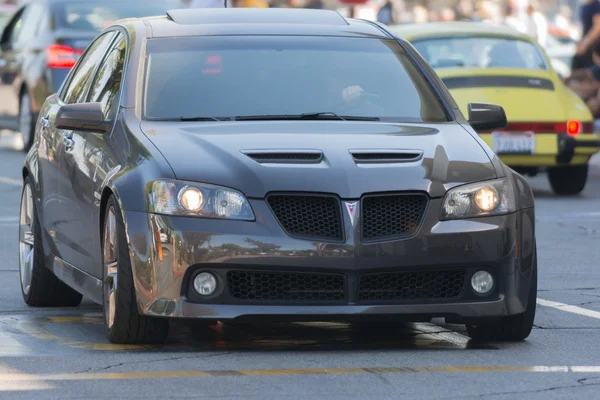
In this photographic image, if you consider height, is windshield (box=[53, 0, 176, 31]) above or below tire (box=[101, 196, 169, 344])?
below

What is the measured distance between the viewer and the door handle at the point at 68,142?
26.5 feet

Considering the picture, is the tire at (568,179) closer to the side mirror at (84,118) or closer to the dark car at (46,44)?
the dark car at (46,44)

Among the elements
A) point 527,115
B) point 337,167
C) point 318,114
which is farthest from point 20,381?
point 527,115

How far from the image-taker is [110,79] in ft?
26.6

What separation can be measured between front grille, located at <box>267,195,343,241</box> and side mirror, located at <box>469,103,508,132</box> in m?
1.61

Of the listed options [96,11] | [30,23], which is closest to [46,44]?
[96,11]

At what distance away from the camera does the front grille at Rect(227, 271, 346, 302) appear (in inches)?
270

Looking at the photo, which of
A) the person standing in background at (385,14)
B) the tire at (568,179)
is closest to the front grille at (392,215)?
the tire at (568,179)

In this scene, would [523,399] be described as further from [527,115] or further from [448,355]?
[527,115]

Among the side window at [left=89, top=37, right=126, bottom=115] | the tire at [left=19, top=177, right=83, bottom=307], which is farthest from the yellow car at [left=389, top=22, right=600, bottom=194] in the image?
the side window at [left=89, top=37, right=126, bottom=115]

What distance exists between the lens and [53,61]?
60.5ft

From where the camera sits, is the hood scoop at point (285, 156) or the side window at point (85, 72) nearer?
the hood scoop at point (285, 156)

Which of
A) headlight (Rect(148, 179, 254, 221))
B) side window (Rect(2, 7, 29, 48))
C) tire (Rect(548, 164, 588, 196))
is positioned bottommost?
tire (Rect(548, 164, 588, 196))

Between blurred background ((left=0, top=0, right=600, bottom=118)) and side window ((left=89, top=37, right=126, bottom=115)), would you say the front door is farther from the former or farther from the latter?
blurred background ((left=0, top=0, right=600, bottom=118))
